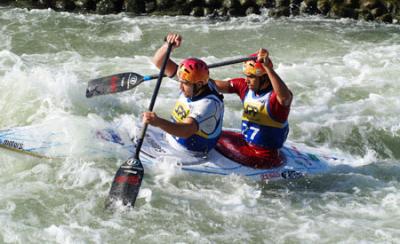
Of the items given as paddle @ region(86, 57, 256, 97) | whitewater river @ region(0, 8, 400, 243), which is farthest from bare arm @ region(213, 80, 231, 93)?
whitewater river @ region(0, 8, 400, 243)

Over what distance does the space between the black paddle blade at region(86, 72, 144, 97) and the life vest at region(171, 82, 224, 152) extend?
93 centimetres

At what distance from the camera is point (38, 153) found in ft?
20.6

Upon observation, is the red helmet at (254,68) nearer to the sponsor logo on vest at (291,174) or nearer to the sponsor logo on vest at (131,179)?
the sponsor logo on vest at (291,174)

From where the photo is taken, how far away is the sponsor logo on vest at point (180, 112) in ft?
20.4

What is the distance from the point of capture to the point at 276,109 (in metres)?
6.35

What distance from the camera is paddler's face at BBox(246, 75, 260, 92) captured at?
20.7ft

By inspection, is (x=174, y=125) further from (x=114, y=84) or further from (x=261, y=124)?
(x=114, y=84)

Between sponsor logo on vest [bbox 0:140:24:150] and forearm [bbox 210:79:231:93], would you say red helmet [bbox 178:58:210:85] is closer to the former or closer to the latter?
forearm [bbox 210:79:231:93]

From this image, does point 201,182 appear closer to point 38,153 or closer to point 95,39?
point 38,153

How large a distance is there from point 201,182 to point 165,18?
25.5ft

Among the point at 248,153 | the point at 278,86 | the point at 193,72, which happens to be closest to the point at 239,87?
A: the point at 248,153

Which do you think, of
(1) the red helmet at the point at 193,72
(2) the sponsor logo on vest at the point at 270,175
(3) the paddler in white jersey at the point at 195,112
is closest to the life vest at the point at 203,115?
(3) the paddler in white jersey at the point at 195,112

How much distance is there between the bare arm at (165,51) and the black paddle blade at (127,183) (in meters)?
1.15

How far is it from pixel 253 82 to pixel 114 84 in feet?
5.58
